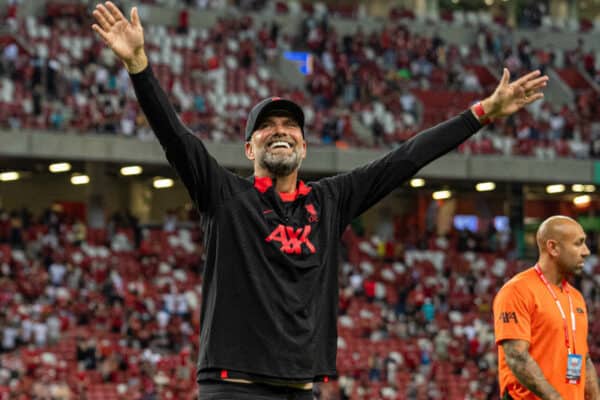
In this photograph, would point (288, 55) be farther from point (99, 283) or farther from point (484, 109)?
point (484, 109)

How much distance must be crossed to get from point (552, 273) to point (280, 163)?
2.81 metres

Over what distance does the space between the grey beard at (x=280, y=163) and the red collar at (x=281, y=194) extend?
50 millimetres

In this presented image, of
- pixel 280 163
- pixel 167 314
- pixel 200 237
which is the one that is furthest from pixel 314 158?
pixel 280 163

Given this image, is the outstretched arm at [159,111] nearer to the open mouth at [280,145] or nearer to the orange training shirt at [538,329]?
the open mouth at [280,145]

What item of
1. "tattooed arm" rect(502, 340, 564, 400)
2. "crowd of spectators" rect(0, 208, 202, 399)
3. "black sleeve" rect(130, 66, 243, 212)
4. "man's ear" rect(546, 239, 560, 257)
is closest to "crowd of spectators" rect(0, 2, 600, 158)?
"crowd of spectators" rect(0, 208, 202, 399)

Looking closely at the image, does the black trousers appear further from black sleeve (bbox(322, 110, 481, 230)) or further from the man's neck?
the man's neck

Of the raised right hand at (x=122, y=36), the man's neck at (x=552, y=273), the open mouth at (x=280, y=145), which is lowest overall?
the man's neck at (x=552, y=273)

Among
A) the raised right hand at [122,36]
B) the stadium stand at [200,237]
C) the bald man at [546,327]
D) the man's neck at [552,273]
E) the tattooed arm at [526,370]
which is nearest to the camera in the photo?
the raised right hand at [122,36]

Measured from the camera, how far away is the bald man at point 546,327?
713 cm

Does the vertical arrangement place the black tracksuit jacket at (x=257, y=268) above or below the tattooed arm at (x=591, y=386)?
above

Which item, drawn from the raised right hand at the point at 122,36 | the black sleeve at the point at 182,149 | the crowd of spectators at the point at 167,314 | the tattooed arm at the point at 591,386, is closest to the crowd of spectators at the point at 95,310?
the crowd of spectators at the point at 167,314

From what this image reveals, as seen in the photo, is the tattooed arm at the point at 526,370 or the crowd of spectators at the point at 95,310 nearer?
the tattooed arm at the point at 526,370

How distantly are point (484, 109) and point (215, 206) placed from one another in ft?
3.95

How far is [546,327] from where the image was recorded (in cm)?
721
